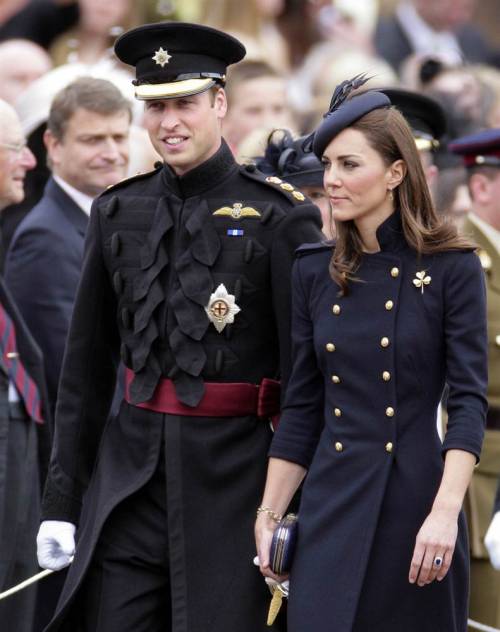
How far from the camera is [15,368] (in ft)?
21.7

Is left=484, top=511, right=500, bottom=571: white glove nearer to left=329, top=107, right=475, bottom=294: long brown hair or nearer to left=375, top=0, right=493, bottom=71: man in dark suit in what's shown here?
left=329, top=107, right=475, bottom=294: long brown hair

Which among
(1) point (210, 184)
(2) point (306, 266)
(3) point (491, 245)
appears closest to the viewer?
(2) point (306, 266)

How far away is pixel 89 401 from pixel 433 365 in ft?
4.43

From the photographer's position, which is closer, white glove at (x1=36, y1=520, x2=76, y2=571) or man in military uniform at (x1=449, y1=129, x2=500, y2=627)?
white glove at (x1=36, y1=520, x2=76, y2=571)

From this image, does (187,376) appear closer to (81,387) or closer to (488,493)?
(81,387)

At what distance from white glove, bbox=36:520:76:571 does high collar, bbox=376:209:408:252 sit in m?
1.48

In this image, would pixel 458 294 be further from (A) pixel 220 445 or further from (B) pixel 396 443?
(A) pixel 220 445

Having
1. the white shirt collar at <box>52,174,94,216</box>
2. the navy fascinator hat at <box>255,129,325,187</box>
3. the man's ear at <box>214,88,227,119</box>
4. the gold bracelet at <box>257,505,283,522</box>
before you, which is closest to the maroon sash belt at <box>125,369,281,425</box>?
the gold bracelet at <box>257,505,283,522</box>

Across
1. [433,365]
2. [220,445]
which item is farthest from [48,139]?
[433,365]

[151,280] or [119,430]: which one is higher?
[151,280]

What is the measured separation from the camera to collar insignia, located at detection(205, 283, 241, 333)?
5.36 metres

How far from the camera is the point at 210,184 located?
551 centimetres

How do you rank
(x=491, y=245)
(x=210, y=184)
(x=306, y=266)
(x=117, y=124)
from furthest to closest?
(x=117, y=124) → (x=491, y=245) → (x=210, y=184) → (x=306, y=266)

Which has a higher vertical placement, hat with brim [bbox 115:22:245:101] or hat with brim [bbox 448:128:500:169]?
hat with brim [bbox 115:22:245:101]
